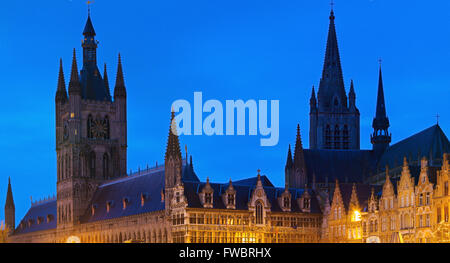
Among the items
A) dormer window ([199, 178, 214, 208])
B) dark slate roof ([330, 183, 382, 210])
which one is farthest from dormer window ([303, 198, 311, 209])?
dormer window ([199, 178, 214, 208])

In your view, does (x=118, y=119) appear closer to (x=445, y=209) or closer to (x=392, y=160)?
(x=392, y=160)

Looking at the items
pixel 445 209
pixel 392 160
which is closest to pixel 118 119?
pixel 392 160

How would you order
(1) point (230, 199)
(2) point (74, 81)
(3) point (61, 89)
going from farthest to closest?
1. (3) point (61, 89)
2. (2) point (74, 81)
3. (1) point (230, 199)

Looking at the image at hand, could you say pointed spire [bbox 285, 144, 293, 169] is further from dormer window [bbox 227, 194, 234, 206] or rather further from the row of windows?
dormer window [bbox 227, 194, 234, 206]

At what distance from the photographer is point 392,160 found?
481ft

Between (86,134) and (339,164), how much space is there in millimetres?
46042

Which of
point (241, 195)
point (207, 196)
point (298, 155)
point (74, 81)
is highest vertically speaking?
point (74, 81)

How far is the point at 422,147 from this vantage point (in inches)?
5335

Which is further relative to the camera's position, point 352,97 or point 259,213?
point 352,97

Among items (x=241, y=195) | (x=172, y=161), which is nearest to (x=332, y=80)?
(x=241, y=195)

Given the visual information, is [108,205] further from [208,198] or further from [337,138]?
[337,138]

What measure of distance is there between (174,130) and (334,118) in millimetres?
59746

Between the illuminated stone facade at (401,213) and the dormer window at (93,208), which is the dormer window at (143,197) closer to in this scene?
the dormer window at (93,208)
